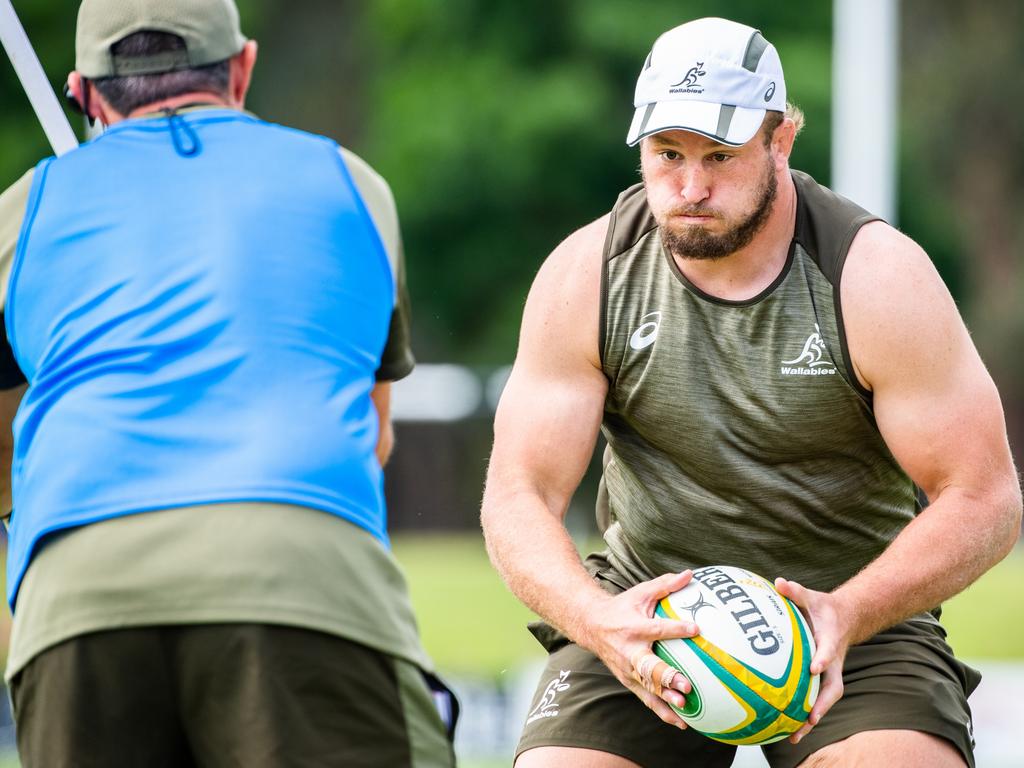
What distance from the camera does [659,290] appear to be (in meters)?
4.49

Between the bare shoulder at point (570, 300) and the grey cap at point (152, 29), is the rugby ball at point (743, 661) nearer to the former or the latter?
the bare shoulder at point (570, 300)

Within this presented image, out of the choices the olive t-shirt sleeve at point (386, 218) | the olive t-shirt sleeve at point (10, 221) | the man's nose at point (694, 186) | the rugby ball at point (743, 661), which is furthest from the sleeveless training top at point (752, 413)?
the olive t-shirt sleeve at point (10, 221)

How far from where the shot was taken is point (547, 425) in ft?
14.8

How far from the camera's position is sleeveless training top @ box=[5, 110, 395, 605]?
11.4 ft

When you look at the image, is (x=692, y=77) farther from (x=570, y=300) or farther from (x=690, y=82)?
(x=570, y=300)

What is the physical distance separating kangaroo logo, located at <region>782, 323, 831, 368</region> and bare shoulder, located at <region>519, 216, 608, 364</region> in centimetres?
54

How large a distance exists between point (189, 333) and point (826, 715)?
1.97 metres

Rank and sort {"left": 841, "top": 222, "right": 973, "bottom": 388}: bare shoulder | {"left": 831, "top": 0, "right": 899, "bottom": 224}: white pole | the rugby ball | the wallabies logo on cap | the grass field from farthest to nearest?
the grass field, {"left": 831, "top": 0, "right": 899, "bottom": 224}: white pole, the wallabies logo on cap, {"left": 841, "top": 222, "right": 973, "bottom": 388}: bare shoulder, the rugby ball

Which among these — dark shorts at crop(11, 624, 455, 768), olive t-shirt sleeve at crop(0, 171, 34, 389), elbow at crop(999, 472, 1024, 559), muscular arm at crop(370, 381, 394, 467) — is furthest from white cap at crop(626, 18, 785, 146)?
dark shorts at crop(11, 624, 455, 768)

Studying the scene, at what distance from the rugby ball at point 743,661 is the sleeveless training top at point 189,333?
0.80m

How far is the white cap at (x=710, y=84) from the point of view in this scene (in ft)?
14.1

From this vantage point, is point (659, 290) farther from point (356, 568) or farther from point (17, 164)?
point (17, 164)

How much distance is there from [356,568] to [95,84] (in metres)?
1.30

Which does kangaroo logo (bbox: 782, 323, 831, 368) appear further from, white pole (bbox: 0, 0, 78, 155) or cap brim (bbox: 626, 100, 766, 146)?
white pole (bbox: 0, 0, 78, 155)
